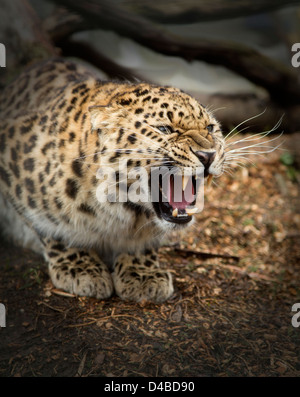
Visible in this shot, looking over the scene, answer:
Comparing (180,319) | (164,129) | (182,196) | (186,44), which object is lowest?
(180,319)

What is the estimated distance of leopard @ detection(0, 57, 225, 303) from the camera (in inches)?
133

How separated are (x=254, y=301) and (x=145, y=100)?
6.60ft

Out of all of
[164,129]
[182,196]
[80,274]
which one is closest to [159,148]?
[164,129]

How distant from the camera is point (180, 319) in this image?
3.67 m

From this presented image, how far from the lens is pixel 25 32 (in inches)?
247

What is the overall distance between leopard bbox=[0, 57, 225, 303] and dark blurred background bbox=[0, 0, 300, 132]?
177 cm

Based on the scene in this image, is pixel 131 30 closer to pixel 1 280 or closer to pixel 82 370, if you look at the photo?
pixel 1 280

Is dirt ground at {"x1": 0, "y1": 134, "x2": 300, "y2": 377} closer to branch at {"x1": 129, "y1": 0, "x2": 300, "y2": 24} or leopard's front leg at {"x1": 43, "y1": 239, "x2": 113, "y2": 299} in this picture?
leopard's front leg at {"x1": 43, "y1": 239, "x2": 113, "y2": 299}

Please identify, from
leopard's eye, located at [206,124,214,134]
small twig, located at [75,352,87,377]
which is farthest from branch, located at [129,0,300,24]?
small twig, located at [75,352,87,377]

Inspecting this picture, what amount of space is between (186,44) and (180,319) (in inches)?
179

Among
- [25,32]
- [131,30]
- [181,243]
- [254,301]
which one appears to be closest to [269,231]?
[181,243]

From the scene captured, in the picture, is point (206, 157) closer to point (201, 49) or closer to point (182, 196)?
point (182, 196)

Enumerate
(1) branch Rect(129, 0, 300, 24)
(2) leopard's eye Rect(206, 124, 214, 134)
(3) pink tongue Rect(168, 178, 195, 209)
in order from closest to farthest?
(3) pink tongue Rect(168, 178, 195, 209) < (2) leopard's eye Rect(206, 124, 214, 134) < (1) branch Rect(129, 0, 300, 24)

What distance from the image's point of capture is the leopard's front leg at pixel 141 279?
12.7 feet
